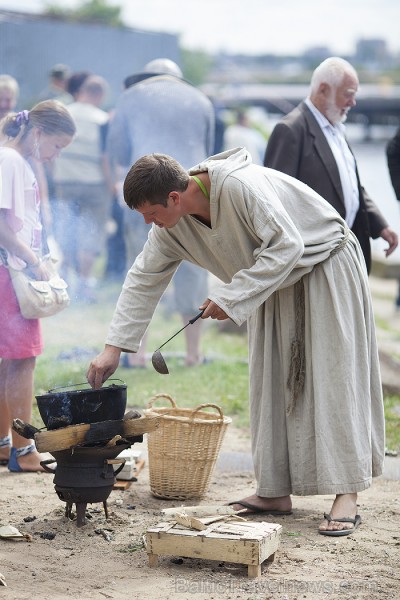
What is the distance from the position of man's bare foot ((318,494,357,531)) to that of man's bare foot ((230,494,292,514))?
0.77 ft

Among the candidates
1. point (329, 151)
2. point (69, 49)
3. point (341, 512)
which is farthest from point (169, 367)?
point (69, 49)

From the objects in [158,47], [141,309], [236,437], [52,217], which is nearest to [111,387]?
[141,309]

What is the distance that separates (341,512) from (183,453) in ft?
3.01

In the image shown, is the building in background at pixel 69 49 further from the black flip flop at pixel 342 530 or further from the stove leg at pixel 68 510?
the black flip flop at pixel 342 530

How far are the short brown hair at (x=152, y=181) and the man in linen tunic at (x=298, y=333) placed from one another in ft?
0.85

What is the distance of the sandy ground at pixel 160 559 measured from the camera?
3795mm

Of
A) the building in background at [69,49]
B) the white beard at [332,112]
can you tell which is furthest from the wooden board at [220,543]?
the building in background at [69,49]

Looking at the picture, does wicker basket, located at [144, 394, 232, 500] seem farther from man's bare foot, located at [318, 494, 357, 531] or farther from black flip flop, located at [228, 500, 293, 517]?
man's bare foot, located at [318, 494, 357, 531]

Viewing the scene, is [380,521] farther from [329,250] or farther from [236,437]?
[236,437]

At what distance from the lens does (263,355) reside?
15.5 ft

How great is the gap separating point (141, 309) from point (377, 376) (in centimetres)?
120

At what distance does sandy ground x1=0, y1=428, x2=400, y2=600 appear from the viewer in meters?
3.79

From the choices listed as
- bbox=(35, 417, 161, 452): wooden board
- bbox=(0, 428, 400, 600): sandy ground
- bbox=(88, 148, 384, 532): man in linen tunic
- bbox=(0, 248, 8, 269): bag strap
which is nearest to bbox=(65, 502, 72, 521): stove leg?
bbox=(0, 428, 400, 600): sandy ground

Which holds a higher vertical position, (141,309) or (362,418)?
(141,309)
